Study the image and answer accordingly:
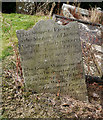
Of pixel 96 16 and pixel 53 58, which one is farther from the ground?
pixel 96 16

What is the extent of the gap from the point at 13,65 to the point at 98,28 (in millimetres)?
3371

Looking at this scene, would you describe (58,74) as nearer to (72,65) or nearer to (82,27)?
(72,65)

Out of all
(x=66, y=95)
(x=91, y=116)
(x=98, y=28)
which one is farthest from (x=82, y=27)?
(x=91, y=116)

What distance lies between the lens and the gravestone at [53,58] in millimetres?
2275

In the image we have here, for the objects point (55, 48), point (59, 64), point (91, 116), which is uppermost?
point (55, 48)

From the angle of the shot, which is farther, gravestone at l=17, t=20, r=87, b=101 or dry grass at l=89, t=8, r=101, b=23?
dry grass at l=89, t=8, r=101, b=23

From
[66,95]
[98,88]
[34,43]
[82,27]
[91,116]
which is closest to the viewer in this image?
[91,116]

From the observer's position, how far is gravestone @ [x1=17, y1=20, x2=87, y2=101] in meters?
2.28

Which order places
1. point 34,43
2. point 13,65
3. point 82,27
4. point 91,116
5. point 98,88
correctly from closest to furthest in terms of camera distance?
point 91,116
point 34,43
point 98,88
point 13,65
point 82,27

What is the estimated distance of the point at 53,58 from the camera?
7.75ft

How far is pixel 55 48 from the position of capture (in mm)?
2324

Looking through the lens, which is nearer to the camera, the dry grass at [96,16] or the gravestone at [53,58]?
the gravestone at [53,58]

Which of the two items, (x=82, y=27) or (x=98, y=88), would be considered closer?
(x=98, y=88)

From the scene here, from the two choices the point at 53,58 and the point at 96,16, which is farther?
the point at 96,16
